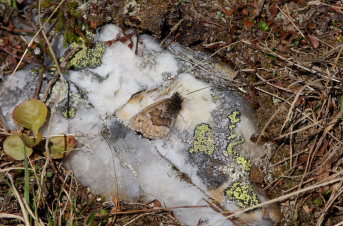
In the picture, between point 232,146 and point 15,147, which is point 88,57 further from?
point 232,146

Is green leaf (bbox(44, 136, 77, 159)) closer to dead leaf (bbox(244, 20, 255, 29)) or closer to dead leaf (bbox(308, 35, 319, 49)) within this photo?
dead leaf (bbox(244, 20, 255, 29))

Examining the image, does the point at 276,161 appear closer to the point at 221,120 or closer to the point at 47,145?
the point at 221,120

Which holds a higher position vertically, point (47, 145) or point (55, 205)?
point (47, 145)

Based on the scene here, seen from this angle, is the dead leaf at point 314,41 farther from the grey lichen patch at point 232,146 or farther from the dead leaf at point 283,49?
the grey lichen patch at point 232,146

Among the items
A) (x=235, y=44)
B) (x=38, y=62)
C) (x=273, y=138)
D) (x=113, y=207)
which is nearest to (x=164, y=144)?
(x=113, y=207)

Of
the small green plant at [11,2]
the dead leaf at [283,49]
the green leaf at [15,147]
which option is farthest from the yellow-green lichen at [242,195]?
the small green plant at [11,2]
